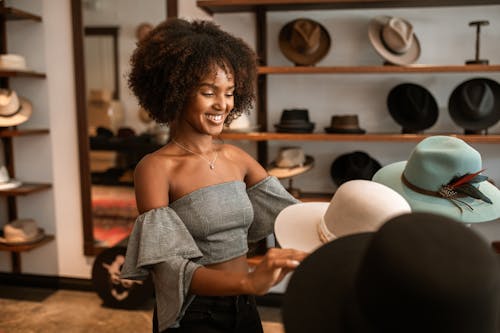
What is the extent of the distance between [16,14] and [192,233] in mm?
2843

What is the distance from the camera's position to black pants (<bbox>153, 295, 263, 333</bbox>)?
1.37 meters

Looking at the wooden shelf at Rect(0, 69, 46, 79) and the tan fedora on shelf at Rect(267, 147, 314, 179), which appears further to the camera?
the wooden shelf at Rect(0, 69, 46, 79)

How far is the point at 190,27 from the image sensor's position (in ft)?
4.92

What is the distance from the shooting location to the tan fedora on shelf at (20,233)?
3.54 m

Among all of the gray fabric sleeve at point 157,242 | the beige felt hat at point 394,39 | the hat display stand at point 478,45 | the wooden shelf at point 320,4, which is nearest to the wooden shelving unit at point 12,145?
the wooden shelf at point 320,4

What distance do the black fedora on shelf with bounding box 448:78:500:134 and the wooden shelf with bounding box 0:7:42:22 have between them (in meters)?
3.04

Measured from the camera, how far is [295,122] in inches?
124

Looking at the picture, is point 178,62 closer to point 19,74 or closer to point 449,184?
point 449,184

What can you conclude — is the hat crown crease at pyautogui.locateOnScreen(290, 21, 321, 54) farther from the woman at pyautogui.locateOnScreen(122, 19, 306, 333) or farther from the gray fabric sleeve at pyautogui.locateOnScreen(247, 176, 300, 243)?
the gray fabric sleeve at pyautogui.locateOnScreen(247, 176, 300, 243)

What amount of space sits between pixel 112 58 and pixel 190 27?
2.29m

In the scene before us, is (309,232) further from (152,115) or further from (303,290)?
(152,115)

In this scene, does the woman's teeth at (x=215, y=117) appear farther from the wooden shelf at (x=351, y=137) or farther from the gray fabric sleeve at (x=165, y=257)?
the wooden shelf at (x=351, y=137)

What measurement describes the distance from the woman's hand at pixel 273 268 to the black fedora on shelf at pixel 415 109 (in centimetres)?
222

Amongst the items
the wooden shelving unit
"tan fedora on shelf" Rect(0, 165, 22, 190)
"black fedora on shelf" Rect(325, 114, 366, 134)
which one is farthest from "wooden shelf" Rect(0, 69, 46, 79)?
"black fedora on shelf" Rect(325, 114, 366, 134)
